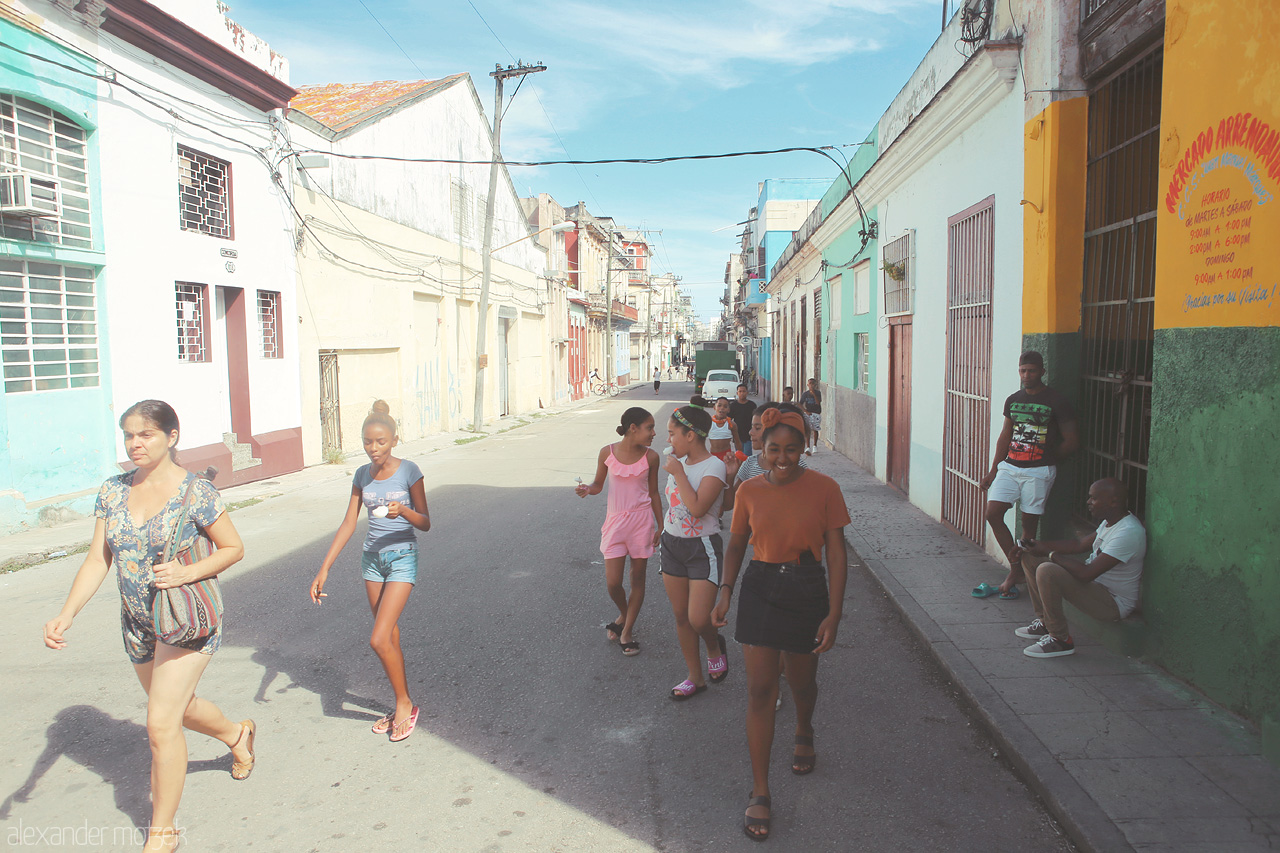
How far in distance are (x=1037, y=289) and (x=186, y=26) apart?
1121cm

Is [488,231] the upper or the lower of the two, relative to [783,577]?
upper

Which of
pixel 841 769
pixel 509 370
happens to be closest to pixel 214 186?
pixel 841 769

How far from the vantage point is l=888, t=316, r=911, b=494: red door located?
34.6ft

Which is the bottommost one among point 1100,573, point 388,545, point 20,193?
point 1100,573

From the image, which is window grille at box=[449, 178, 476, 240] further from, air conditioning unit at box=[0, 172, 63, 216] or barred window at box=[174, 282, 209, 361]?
air conditioning unit at box=[0, 172, 63, 216]

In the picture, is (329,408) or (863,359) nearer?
(863,359)

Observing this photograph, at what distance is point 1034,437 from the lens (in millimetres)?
5641

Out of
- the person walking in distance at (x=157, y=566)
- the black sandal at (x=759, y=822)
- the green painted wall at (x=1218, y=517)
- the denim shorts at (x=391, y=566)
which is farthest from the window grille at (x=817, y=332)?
the person walking in distance at (x=157, y=566)

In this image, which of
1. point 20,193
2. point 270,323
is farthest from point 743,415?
point 270,323

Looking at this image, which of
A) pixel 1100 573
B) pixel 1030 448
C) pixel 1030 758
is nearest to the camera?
pixel 1030 758

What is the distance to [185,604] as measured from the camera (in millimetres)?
3127

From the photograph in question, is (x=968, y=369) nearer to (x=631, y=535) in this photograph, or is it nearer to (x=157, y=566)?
(x=631, y=535)

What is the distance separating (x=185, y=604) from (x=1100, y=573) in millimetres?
4531

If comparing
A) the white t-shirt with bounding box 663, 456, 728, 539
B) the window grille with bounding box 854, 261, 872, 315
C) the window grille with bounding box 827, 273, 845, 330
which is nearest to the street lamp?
the window grille with bounding box 827, 273, 845, 330
